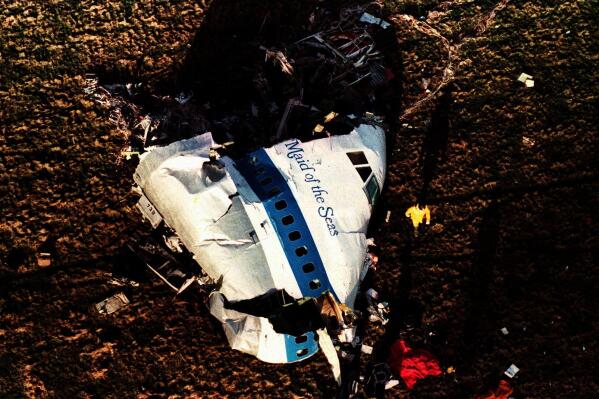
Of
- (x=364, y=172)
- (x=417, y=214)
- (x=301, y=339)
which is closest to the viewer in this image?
(x=301, y=339)

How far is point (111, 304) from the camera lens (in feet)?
31.0

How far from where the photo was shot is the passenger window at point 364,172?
30.2 ft

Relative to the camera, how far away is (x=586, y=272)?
10133mm

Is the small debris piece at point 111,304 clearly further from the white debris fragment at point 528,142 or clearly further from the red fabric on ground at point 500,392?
the white debris fragment at point 528,142

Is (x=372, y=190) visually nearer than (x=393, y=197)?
Yes

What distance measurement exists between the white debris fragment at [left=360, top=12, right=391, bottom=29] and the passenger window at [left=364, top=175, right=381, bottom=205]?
397cm

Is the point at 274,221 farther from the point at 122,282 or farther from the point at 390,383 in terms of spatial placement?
the point at 390,383

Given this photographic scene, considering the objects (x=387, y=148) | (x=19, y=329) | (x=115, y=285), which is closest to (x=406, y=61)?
(x=387, y=148)

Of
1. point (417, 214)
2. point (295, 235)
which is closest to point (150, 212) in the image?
point (295, 235)

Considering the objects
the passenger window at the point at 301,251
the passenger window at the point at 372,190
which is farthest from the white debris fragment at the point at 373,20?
the passenger window at the point at 301,251

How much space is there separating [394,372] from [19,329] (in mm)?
6413

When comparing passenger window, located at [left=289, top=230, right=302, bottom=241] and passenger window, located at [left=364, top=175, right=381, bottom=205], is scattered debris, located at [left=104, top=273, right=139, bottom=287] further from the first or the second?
passenger window, located at [left=364, top=175, right=381, bottom=205]

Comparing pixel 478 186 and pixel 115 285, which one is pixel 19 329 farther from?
pixel 478 186

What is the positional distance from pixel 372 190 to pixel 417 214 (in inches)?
57.7
